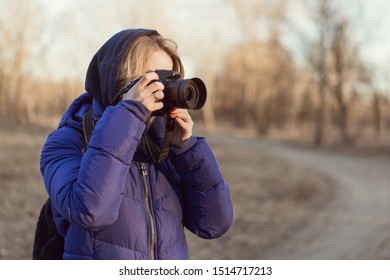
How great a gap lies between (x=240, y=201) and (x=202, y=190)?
6155 mm

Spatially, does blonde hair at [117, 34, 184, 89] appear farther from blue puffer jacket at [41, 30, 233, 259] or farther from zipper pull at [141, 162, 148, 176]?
zipper pull at [141, 162, 148, 176]

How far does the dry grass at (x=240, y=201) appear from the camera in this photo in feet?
16.4

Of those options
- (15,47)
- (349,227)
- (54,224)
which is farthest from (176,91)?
(15,47)

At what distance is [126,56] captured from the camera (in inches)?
50.9

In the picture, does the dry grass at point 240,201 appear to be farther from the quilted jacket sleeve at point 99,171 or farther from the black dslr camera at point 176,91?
the black dslr camera at point 176,91

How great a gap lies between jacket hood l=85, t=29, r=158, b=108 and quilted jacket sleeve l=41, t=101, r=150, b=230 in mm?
95

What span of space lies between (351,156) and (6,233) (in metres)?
12.5

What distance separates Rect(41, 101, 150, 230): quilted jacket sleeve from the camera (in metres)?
1.17

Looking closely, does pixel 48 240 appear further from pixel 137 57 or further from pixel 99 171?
pixel 137 57

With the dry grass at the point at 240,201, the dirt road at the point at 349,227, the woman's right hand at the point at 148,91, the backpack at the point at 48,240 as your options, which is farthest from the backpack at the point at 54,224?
the dirt road at the point at 349,227

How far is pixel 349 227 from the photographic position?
18.9 ft

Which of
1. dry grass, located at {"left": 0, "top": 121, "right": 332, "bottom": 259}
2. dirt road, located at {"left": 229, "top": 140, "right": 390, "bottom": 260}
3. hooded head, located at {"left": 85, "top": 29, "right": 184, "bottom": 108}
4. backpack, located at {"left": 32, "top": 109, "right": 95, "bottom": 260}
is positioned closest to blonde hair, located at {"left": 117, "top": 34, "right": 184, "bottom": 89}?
hooded head, located at {"left": 85, "top": 29, "right": 184, "bottom": 108}

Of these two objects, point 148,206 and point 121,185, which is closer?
point 121,185

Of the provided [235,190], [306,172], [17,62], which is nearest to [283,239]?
[235,190]
